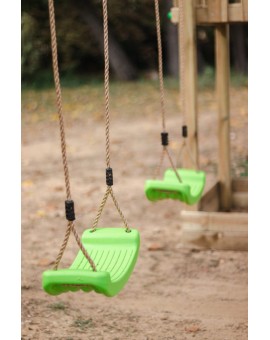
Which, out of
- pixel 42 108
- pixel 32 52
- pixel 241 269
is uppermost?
pixel 32 52

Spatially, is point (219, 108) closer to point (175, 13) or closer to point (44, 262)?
point (175, 13)

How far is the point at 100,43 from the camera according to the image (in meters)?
13.7

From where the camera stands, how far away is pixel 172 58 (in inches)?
529

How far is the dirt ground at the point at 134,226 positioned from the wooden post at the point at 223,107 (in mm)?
458

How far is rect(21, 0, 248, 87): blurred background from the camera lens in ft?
44.1

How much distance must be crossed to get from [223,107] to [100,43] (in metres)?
8.21

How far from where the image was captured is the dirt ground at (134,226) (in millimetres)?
3885

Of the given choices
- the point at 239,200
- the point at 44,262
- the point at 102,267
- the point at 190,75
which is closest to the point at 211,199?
the point at 239,200

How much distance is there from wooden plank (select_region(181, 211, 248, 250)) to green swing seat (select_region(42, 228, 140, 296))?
7.53 ft

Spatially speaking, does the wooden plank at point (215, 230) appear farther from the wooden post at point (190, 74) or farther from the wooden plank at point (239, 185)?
the wooden plank at point (239, 185)
